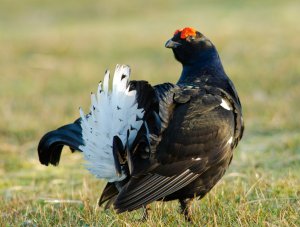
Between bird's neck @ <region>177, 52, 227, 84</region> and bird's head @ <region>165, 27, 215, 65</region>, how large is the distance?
3 cm

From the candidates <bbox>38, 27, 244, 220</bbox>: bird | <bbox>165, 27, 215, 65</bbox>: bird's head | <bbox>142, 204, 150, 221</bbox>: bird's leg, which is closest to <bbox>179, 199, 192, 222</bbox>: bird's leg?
<bbox>38, 27, 244, 220</bbox>: bird


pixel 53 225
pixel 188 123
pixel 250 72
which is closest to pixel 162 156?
pixel 188 123

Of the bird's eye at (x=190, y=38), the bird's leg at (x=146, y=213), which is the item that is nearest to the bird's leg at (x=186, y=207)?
the bird's leg at (x=146, y=213)

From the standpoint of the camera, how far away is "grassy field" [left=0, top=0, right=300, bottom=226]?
518cm

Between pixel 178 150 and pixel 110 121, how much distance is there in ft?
1.62

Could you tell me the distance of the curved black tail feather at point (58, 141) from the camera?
16.3 ft

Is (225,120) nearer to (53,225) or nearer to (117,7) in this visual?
(53,225)

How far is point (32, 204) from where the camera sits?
5750 mm

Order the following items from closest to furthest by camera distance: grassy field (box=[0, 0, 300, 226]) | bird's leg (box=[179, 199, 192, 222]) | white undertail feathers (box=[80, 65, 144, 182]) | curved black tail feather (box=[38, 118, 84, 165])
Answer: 1. white undertail feathers (box=[80, 65, 144, 182])
2. bird's leg (box=[179, 199, 192, 222])
3. curved black tail feather (box=[38, 118, 84, 165])
4. grassy field (box=[0, 0, 300, 226])

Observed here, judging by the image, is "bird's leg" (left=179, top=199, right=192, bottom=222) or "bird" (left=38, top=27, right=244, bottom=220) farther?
"bird's leg" (left=179, top=199, right=192, bottom=222)

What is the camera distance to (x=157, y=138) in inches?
173

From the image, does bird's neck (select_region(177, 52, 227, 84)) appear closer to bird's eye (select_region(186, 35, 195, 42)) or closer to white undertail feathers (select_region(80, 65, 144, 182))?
bird's eye (select_region(186, 35, 195, 42))

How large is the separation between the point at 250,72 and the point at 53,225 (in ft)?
29.9

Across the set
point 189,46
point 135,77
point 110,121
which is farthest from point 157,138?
point 135,77
